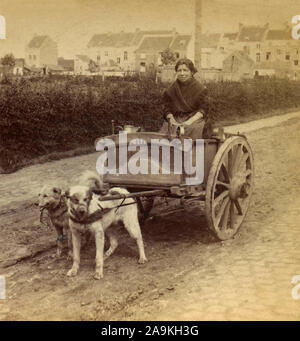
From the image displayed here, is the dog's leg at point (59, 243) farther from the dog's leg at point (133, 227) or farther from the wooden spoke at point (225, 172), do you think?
the wooden spoke at point (225, 172)

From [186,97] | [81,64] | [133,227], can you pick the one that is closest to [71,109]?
[81,64]

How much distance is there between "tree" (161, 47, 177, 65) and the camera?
9.77 meters

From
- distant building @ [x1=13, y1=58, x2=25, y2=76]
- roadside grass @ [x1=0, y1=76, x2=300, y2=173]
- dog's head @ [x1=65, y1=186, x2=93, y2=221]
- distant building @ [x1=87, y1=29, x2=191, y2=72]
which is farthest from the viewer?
roadside grass @ [x1=0, y1=76, x2=300, y2=173]

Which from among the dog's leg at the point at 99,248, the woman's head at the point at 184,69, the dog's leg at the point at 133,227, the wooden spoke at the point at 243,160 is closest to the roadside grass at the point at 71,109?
the wooden spoke at the point at 243,160

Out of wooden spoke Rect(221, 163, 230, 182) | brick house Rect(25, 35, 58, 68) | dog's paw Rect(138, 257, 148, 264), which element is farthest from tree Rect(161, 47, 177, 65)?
dog's paw Rect(138, 257, 148, 264)

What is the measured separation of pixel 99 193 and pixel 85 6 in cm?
284

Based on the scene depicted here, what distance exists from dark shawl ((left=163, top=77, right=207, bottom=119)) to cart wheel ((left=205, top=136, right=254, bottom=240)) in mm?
584

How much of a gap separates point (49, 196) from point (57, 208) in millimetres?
246

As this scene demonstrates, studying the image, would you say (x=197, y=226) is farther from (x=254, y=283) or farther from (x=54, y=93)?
(x=54, y=93)

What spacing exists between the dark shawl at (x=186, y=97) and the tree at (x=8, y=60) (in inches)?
130

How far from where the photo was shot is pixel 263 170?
10.3 meters

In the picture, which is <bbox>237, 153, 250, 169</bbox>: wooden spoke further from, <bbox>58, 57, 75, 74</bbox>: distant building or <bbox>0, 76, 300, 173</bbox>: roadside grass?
<bbox>58, 57, 75, 74</bbox>: distant building

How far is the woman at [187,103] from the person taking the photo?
601 cm

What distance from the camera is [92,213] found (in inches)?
196
